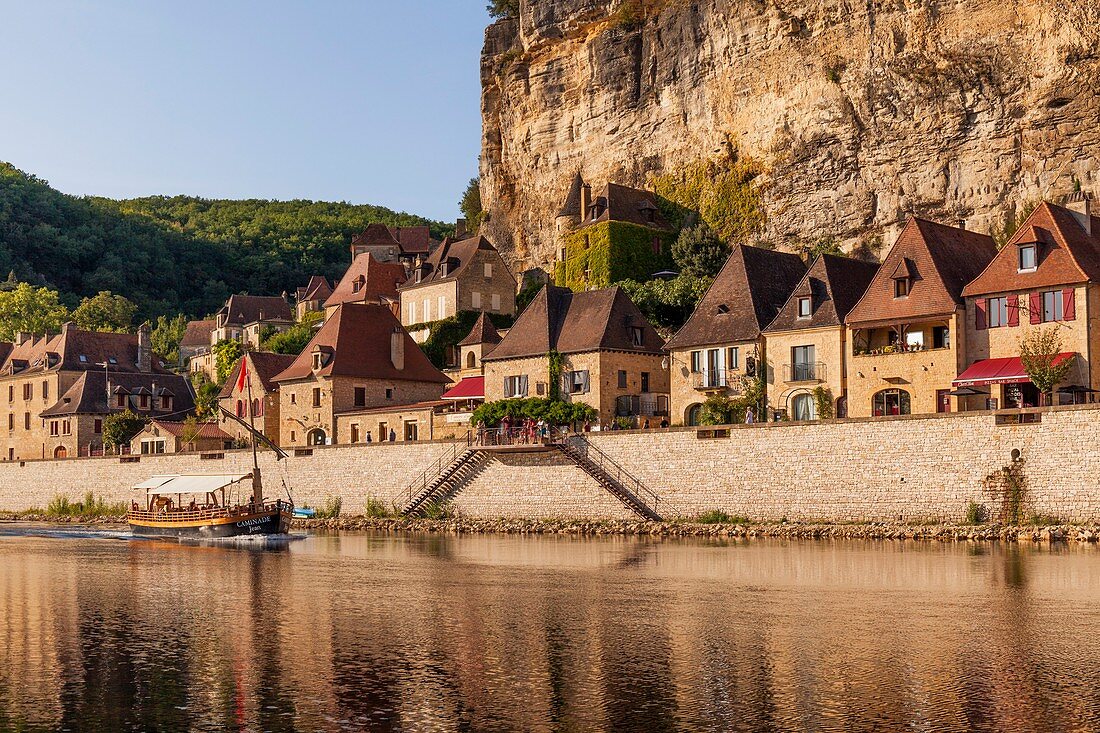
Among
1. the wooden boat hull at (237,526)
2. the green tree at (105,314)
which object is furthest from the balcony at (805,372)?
the green tree at (105,314)

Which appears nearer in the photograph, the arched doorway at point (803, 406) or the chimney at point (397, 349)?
the arched doorway at point (803, 406)

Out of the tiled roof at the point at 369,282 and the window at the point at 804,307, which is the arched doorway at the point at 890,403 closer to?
the window at the point at 804,307

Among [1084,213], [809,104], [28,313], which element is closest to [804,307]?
[1084,213]

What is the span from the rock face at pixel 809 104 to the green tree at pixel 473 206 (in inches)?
155

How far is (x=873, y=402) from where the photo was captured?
53.2m

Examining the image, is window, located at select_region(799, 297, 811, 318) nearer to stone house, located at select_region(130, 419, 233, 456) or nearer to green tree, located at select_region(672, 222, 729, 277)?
green tree, located at select_region(672, 222, 729, 277)

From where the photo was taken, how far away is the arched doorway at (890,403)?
5269 cm

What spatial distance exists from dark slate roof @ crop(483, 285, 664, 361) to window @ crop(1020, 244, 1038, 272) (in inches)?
744

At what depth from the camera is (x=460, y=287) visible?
88.2 m

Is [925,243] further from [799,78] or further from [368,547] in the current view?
[799,78]

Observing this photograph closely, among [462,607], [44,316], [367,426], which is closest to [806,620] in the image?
[462,607]

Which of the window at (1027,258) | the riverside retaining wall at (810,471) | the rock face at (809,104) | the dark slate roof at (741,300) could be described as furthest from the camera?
the rock face at (809,104)

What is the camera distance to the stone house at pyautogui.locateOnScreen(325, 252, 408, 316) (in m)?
101

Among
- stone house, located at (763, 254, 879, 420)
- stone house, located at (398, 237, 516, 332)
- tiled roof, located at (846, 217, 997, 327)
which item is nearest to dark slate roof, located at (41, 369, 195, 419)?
stone house, located at (398, 237, 516, 332)
